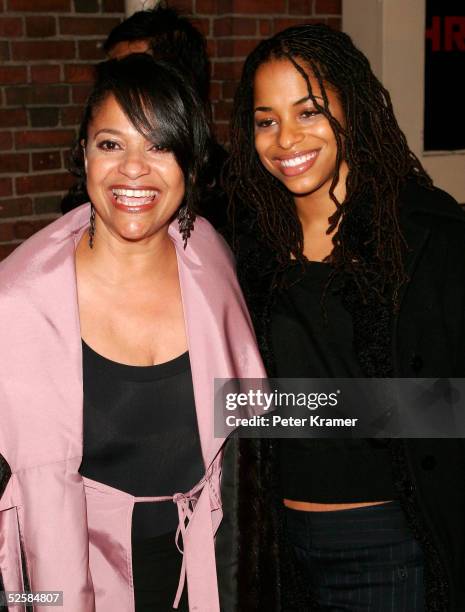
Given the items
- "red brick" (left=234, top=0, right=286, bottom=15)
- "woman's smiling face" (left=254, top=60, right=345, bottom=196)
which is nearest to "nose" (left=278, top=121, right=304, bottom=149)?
"woman's smiling face" (left=254, top=60, right=345, bottom=196)

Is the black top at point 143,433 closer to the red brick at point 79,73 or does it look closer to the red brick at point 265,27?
the red brick at point 79,73

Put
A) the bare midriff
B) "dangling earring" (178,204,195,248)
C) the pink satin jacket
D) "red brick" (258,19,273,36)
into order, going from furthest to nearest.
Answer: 1. "red brick" (258,19,273,36)
2. "dangling earring" (178,204,195,248)
3. the bare midriff
4. the pink satin jacket

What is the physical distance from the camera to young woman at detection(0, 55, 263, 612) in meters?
1.67

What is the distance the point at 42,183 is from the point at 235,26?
3.70ft

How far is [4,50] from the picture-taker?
337 centimetres

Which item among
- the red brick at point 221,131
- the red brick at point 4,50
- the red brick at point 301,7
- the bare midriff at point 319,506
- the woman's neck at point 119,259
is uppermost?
the red brick at point 301,7

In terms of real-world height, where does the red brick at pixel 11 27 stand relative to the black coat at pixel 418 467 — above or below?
above

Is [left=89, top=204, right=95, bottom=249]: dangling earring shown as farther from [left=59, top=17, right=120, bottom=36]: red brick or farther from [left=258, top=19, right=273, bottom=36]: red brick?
[left=258, top=19, right=273, bottom=36]: red brick

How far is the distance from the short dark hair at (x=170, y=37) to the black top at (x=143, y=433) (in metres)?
1.34

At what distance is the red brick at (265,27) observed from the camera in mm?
3570

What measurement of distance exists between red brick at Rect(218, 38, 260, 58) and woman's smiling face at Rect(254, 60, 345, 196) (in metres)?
1.72

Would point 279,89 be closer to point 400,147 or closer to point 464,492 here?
point 400,147

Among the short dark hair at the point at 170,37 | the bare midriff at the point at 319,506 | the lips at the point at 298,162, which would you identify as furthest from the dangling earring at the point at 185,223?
the short dark hair at the point at 170,37

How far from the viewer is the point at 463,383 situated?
187 cm
